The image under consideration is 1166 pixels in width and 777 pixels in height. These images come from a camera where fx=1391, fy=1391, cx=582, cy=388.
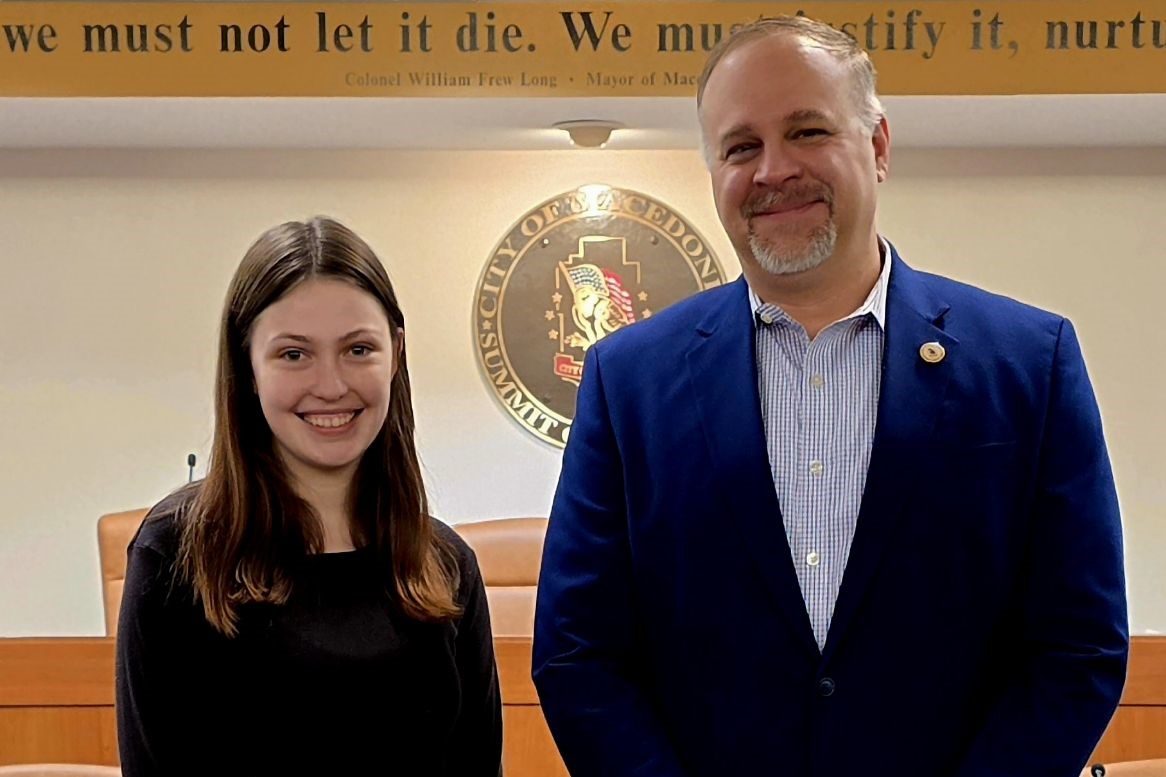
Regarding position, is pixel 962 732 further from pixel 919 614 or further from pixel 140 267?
pixel 140 267

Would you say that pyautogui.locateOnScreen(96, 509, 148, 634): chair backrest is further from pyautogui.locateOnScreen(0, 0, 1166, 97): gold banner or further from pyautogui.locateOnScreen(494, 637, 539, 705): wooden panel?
pyautogui.locateOnScreen(494, 637, 539, 705): wooden panel

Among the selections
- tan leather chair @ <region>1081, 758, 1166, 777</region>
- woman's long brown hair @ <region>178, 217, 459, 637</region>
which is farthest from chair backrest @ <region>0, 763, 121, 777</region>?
tan leather chair @ <region>1081, 758, 1166, 777</region>

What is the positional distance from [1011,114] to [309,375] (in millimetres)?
3155

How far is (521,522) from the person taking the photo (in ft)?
14.3

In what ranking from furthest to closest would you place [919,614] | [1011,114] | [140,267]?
[140,267], [1011,114], [919,614]

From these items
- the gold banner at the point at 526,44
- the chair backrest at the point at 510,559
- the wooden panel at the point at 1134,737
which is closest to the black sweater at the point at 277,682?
the wooden panel at the point at 1134,737

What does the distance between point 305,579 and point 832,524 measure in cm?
64

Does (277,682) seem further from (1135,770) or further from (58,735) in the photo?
(1135,770)

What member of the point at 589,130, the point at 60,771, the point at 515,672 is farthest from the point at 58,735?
the point at 589,130

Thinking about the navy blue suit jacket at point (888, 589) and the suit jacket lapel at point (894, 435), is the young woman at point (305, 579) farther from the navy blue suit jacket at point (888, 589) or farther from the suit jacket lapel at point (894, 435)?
the suit jacket lapel at point (894, 435)

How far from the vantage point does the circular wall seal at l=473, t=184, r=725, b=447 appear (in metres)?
5.00

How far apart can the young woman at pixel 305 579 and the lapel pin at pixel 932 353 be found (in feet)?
2.12

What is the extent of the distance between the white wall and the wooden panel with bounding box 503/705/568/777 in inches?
92.6

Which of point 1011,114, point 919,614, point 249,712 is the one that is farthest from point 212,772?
point 1011,114
